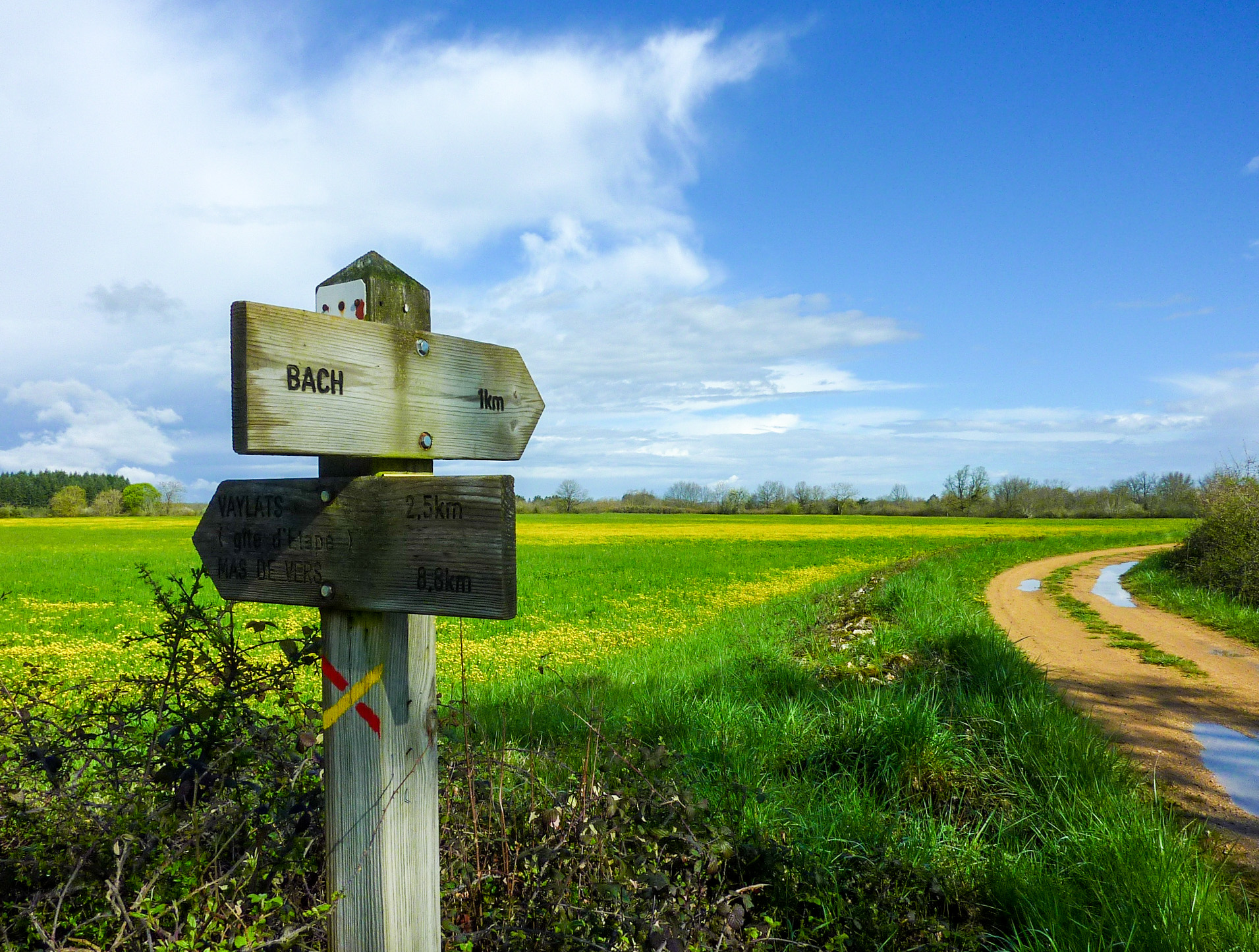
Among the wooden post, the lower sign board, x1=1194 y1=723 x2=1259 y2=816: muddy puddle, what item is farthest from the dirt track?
the lower sign board

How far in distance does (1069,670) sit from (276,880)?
8355 mm

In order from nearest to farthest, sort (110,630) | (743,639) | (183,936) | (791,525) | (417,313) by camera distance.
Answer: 1. (183,936)
2. (417,313)
3. (743,639)
4. (110,630)
5. (791,525)

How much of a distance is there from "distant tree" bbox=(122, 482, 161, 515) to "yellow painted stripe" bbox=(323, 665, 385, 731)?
10152 centimetres

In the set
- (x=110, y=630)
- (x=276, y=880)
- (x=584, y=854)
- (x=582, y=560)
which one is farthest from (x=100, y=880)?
(x=582, y=560)

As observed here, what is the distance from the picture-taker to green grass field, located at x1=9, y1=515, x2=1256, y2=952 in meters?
2.91

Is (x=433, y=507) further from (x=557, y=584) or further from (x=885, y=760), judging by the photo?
(x=557, y=584)

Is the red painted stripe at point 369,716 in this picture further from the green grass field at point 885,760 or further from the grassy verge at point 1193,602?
the grassy verge at point 1193,602

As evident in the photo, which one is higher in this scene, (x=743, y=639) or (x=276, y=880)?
(x=276, y=880)

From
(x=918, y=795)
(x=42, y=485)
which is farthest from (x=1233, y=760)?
(x=42, y=485)

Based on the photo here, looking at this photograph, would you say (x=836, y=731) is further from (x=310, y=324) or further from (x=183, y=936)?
(x=310, y=324)

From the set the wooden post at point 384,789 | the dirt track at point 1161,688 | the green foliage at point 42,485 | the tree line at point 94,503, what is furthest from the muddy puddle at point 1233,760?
the green foliage at point 42,485

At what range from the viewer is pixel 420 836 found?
2.23m

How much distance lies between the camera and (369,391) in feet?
7.28

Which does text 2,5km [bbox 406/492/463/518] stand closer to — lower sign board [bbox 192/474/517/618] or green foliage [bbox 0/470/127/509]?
lower sign board [bbox 192/474/517/618]
